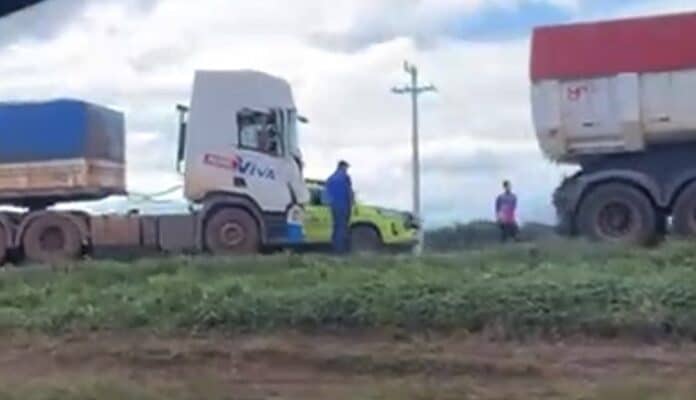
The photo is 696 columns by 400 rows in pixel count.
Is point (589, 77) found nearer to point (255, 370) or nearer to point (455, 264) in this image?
point (455, 264)

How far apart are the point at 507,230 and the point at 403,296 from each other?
10.9 metres

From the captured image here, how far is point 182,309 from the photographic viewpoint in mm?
13406

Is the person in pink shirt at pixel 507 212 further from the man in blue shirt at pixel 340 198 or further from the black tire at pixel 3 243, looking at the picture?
the black tire at pixel 3 243

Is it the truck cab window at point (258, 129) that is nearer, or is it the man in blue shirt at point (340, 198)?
the man in blue shirt at point (340, 198)

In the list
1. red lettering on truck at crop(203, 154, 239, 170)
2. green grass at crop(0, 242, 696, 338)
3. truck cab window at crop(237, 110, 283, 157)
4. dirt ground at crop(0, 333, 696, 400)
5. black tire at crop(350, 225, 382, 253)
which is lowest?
dirt ground at crop(0, 333, 696, 400)

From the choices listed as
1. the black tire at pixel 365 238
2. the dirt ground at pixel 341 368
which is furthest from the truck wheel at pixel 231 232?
the dirt ground at pixel 341 368

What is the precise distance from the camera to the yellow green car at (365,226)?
24.2 meters

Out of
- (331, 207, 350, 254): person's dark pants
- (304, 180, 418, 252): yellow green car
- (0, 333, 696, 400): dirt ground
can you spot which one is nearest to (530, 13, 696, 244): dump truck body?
(331, 207, 350, 254): person's dark pants

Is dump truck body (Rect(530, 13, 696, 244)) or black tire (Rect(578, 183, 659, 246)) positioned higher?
dump truck body (Rect(530, 13, 696, 244))

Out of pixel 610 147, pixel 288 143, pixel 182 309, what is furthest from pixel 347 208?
pixel 182 309

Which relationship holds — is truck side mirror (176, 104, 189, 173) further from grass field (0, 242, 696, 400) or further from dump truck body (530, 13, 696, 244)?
grass field (0, 242, 696, 400)

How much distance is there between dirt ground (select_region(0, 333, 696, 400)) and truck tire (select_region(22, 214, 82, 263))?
10.4 metres

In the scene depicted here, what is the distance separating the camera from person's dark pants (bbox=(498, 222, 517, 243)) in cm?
2339

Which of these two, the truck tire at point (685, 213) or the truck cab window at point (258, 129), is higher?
the truck cab window at point (258, 129)
